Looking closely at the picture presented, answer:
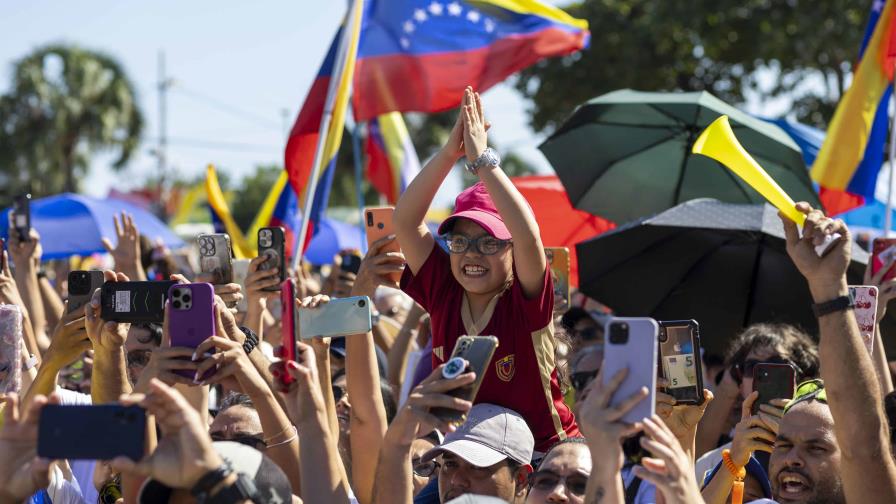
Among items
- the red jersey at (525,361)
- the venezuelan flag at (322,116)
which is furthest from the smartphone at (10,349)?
the venezuelan flag at (322,116)

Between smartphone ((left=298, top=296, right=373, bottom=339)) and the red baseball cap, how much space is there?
2.14 ft

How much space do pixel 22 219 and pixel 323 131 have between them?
1.85 metres

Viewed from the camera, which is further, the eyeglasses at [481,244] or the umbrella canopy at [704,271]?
the umbrella canopy at [704,271]

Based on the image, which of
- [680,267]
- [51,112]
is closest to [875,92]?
[680,267]

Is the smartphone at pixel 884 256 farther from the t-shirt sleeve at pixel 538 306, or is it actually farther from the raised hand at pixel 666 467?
the raised hand at pixel 666 467

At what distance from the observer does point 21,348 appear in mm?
4109

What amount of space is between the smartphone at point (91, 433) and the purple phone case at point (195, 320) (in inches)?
23.1

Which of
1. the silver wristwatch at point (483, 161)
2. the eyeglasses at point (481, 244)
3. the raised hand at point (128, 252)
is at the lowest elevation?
the raised hand at point (128, 252)

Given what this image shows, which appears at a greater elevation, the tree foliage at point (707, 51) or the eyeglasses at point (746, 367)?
the tree foliage at point (707, 51)

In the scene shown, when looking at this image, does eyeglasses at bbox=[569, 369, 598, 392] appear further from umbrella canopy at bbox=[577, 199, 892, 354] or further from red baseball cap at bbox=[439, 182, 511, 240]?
red baseball cap at bbox=[439, 182, 511, 240]

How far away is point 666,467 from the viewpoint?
279cm

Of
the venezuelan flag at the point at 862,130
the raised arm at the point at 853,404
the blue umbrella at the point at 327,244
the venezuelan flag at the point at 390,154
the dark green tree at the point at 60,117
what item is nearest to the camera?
the raised arm at the point at 853,404

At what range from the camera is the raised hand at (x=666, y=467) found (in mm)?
2754

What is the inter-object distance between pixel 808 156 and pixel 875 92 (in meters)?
1.16
